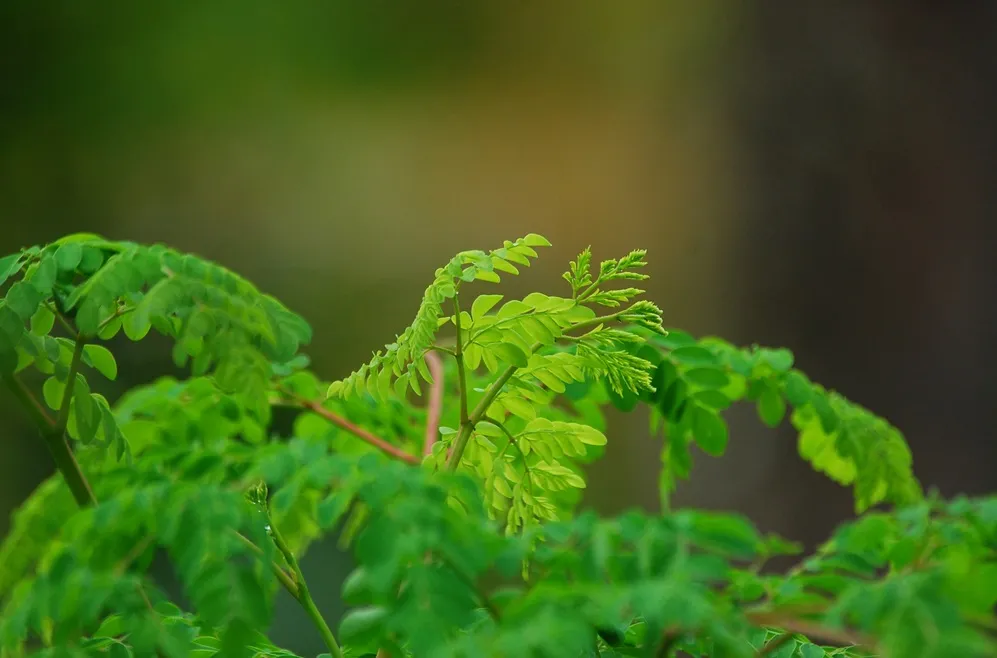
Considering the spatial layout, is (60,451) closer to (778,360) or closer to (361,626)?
(361,626)

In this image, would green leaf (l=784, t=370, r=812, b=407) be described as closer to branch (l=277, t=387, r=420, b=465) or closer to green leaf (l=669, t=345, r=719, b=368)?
green leaf (l=669, t=345, r=719, b=368)

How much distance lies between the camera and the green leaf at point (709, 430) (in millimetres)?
759


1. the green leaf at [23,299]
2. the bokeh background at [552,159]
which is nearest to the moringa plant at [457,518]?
the green leaf at [23,299]

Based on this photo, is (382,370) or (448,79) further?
(448,79)

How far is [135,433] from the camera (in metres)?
0.86

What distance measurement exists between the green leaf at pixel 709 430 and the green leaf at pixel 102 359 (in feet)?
1.43

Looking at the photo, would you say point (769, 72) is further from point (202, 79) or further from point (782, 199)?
point (202, 79)

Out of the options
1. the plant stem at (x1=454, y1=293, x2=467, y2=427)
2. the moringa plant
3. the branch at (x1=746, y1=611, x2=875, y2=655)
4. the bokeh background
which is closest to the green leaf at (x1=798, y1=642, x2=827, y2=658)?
the moringa plant

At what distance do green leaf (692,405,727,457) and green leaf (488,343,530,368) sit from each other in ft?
0.68

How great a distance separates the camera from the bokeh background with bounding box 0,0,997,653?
8.38 feet

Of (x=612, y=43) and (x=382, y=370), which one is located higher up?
(x=612, y=43)

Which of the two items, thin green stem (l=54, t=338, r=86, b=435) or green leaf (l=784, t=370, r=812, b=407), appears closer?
thin green stem (l=54, t=338, r=86, b=435)

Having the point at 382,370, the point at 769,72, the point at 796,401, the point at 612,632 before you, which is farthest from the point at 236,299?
the point at 769,72

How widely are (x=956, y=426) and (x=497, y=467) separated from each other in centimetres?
211
